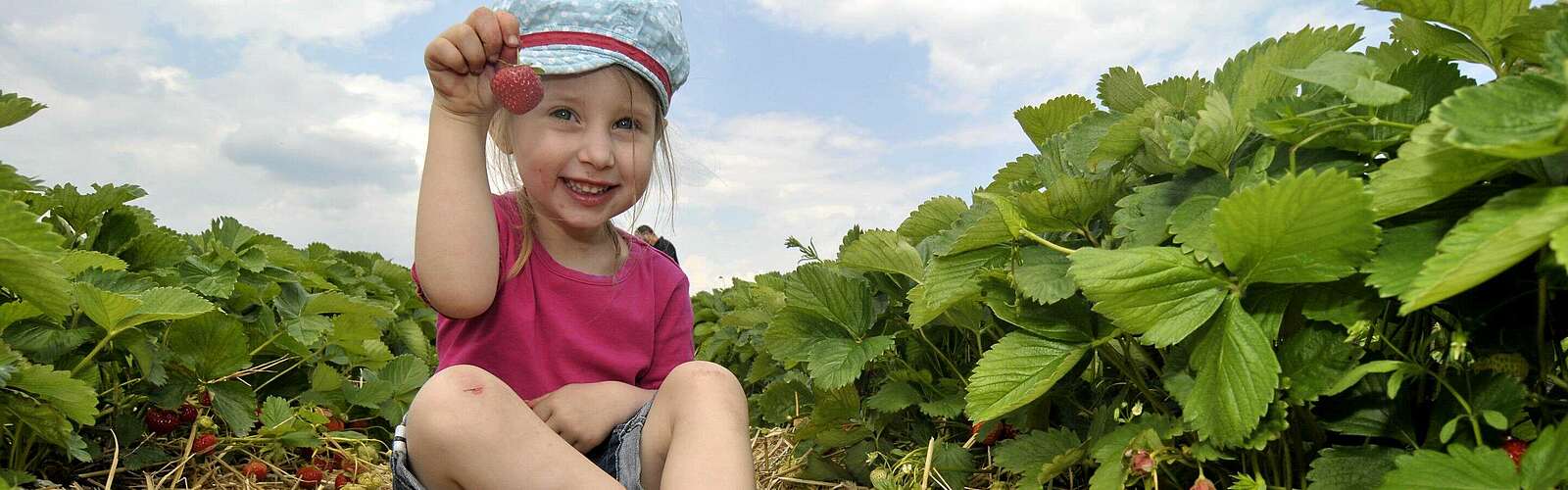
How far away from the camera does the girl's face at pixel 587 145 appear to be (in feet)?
6.46

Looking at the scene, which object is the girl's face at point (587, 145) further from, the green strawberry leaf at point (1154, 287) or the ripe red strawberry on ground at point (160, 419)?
the ripe red strawberry on ground at point (160, 419)

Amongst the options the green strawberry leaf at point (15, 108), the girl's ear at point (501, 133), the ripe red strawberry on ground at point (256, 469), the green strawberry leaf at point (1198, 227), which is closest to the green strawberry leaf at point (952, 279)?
the green strawberry leaf at point (1198, 227)

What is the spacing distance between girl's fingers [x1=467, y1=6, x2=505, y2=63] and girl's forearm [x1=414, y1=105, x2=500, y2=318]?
0.44ft

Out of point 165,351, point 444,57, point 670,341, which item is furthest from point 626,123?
point 165,351

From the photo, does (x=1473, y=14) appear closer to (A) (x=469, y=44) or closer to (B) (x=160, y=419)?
(A) (x=469, y=44)

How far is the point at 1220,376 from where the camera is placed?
115 centimetres

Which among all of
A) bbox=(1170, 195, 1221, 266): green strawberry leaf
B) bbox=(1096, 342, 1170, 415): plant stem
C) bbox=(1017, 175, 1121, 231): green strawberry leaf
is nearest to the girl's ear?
bbox=(1017, 175, 1121, 231): green strawberry leaf

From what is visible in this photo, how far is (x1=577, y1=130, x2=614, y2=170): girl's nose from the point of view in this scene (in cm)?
196

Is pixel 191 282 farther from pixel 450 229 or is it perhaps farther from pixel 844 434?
pixel 844 434

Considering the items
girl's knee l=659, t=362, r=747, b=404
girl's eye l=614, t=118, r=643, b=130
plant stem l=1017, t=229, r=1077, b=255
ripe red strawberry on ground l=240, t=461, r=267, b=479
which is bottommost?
ripe red strawberry on ground l=240, t=461, r=267, b=479

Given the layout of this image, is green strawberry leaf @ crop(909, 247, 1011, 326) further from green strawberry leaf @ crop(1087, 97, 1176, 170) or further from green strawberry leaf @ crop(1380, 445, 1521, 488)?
green strawberry leaf @ crop(1380, 445, 1521, 488)

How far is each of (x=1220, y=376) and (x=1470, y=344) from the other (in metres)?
0.30

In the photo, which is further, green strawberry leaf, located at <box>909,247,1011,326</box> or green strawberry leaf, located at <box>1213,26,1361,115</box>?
green strawberry leaf, located at <box>909,247,1011,326</box>

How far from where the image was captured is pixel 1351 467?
1215 millimetres
